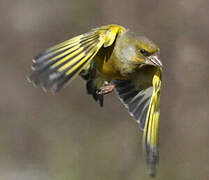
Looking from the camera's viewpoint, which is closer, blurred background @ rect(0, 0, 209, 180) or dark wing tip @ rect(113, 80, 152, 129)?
dark wing tip @ rect(113, 80, 152, 129)

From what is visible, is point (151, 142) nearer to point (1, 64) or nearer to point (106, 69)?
point (106, 69)

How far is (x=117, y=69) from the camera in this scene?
4.75 meters

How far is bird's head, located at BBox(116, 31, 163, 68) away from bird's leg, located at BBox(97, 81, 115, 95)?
1.05 ft

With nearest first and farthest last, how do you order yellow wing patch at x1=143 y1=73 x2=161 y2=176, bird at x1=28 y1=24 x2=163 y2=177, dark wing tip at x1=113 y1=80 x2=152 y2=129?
bird at x1=28 y1=24 x2=163 y2=177
yellow wing patch at x1=143 y1=73 x2=161 y2=176
dark wing tip at x1=113 y1=80 x2=152 y2=129

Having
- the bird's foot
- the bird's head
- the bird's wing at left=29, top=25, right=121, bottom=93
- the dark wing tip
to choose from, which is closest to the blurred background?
the dark wing tip

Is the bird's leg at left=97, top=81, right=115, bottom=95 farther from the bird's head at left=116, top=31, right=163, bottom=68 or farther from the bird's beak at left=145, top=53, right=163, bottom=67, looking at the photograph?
the bird's beak at left=145, top=53, right=163, bottom=67

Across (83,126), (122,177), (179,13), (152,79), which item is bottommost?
(122,177)

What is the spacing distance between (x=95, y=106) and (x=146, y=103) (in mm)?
4011

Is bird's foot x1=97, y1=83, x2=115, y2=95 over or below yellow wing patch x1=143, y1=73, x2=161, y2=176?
over

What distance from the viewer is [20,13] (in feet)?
33.6

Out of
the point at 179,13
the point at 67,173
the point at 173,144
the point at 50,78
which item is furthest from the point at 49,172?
the point at 50,78

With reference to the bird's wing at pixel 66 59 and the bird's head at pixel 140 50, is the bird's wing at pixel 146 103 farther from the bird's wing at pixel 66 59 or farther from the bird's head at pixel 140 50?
the bird's wing at pixel 66 59

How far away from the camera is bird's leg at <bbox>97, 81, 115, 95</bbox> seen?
475 centimetres

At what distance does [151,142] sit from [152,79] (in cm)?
55
